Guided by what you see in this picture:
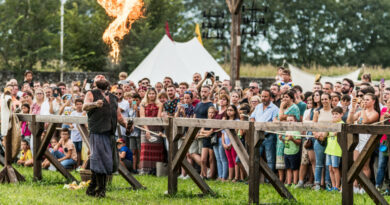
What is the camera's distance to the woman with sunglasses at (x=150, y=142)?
13.6m

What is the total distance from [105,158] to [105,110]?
2.39 ft

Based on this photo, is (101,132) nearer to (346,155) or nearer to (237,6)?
(346,155)

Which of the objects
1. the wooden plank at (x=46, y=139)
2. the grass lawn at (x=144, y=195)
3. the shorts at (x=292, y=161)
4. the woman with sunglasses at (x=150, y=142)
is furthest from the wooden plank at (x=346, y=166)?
the woman with sunglasses at (x=150, y=142)

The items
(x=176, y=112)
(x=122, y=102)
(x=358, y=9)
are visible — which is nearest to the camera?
(x=176, y=112)

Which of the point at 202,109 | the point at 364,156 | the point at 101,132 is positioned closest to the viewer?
the point at 364,156

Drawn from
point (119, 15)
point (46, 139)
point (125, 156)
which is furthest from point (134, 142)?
point (46, 139)

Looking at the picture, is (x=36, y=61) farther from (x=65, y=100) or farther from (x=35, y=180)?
(x=35, y=180)

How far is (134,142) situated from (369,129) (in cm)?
723

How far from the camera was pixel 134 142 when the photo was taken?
14.4 metres

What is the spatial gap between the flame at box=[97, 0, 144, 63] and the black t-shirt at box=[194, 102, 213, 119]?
2346 mm

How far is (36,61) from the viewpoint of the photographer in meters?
30.0

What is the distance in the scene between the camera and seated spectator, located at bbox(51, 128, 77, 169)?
47.2 ft

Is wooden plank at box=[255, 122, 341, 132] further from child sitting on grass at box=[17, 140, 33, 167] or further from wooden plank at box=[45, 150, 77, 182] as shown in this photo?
child sitting on grass at box=[17, 140, 33, 167]

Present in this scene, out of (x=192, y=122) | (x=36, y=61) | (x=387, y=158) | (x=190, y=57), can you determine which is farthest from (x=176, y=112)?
(x=36, y=61)
